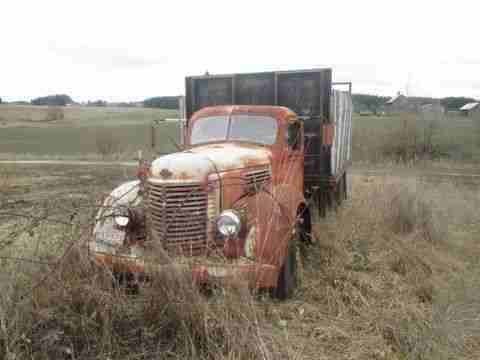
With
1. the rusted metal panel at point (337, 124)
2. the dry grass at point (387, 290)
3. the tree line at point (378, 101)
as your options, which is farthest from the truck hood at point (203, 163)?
the tree line at point (378, 101)

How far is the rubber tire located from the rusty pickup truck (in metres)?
0.01

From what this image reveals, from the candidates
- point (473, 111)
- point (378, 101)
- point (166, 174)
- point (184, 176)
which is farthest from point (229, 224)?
point (378, 101)

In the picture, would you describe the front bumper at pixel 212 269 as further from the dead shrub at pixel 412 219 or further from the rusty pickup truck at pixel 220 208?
the dead shrub at pixel 412 219

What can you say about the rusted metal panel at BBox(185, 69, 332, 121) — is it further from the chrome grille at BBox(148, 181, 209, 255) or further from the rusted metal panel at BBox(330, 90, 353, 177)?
the chrome grille at BBox(148, 181, 209, 255)

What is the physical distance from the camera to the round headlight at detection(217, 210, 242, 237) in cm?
418

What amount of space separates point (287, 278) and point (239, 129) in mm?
2286

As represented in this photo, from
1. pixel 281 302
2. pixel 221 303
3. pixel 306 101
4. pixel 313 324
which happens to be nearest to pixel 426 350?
pixel 313 324

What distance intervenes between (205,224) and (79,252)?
1.26m

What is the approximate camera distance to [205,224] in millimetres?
4402

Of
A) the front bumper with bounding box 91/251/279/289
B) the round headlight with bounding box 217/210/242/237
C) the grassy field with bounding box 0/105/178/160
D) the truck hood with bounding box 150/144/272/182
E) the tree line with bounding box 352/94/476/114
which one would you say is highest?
the tree line with bounding box 352/94/476/114

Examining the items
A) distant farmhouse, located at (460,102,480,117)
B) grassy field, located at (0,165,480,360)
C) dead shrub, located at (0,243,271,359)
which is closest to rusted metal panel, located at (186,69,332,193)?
grassy field, located at (0,165,480,360)

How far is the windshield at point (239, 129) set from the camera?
19.5 feet

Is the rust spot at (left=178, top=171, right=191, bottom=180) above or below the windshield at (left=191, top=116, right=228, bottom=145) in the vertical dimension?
below

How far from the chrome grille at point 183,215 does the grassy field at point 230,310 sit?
697 mm
